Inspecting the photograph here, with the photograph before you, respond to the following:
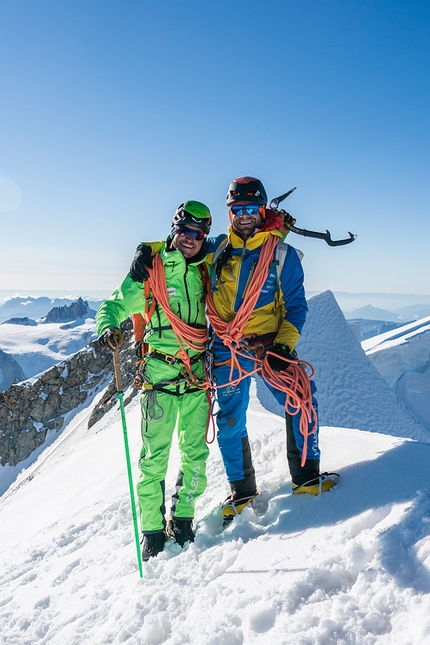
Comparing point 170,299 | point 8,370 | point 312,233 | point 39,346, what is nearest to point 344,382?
point 312,233

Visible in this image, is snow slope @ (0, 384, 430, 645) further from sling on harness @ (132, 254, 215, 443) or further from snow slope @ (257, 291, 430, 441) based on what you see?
snow slope @ (257, 291, 430, 441)

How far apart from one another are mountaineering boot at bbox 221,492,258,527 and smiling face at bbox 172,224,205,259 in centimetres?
214

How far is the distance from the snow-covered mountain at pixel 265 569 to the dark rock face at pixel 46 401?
125ft

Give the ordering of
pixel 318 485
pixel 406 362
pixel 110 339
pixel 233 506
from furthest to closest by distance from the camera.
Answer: pixel 406 362, pixel 233 506, pixel 110 339, pixel 318 485

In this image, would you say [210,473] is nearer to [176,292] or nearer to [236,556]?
[236,556]

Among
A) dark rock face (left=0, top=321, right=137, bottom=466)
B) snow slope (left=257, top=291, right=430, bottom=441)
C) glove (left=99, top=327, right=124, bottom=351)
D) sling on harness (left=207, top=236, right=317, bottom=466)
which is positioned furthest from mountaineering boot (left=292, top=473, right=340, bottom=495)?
dark rock face (left=0, top=321, right=137, bottom=466)

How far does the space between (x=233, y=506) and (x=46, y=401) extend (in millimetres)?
43982

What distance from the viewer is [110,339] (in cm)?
332

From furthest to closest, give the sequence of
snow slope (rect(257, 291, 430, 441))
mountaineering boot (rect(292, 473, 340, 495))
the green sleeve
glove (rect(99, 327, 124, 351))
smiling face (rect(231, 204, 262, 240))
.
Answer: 1. snow slope (rect(257, 291, 430, 441))
2. smiling face (rect(231, 204, 262, 240))
3. the green sleeve
4. glove (rect(99, 327, 124, 351))
5. mountaineering boot (rect(292, 473, 340, 495))

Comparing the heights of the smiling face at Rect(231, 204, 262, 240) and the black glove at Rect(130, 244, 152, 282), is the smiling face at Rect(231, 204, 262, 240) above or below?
above

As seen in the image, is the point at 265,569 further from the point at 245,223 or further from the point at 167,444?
the point at 245,223

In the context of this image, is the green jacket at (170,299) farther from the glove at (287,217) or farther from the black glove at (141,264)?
the glove at (287,217)

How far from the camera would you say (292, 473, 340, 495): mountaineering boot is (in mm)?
3188

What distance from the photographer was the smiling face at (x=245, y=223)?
357 centimetres
